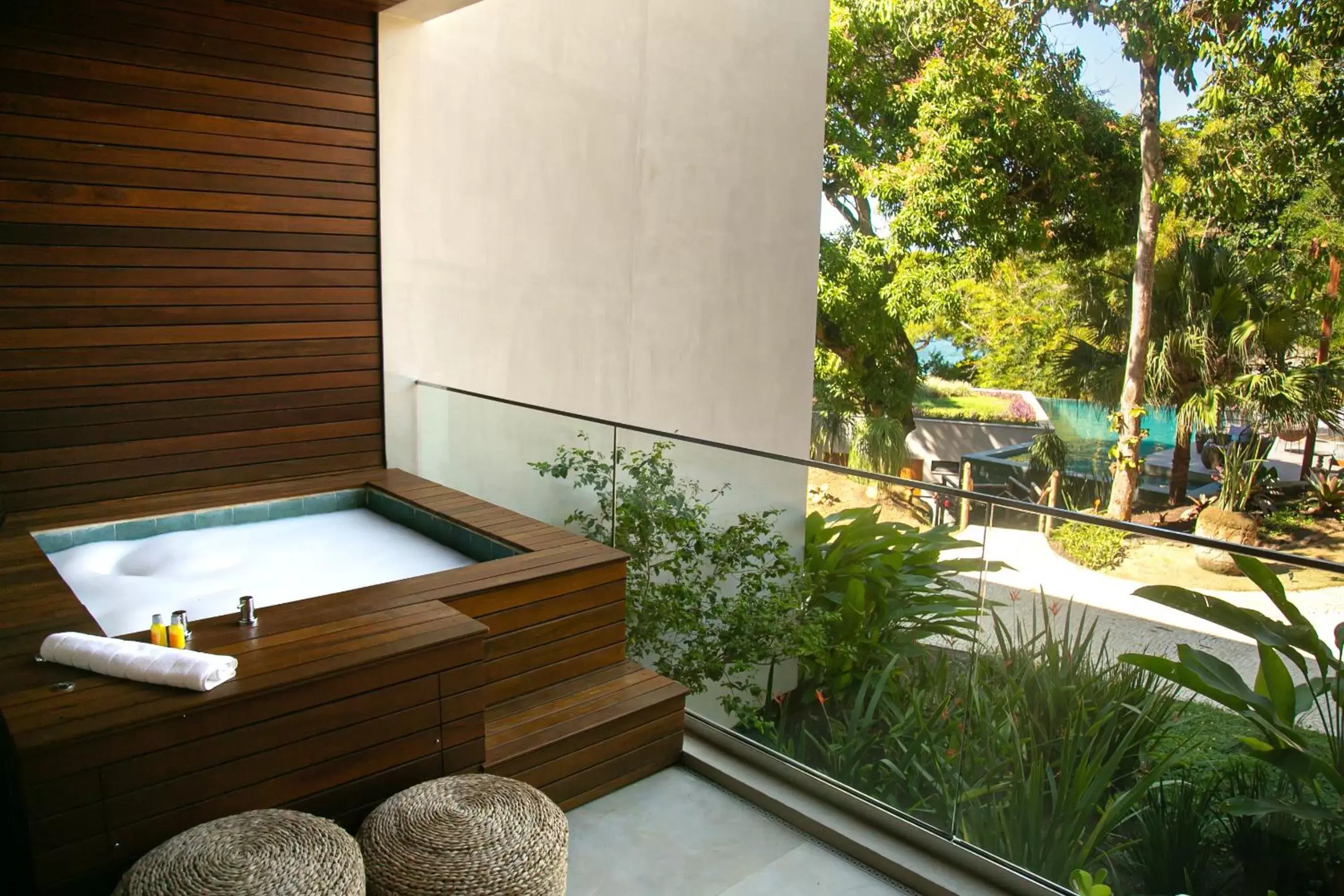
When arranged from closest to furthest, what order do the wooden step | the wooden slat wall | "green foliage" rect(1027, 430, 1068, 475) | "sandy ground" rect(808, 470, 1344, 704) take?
1. "sandy ground" rect(808, 470, 1344, 704)
2. the wooden step
3. the wooden slat wall
4. "green foliage" rect(1027, 430, 1068, 475)

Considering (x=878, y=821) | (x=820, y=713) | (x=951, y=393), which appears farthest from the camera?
(x=951, y=393)

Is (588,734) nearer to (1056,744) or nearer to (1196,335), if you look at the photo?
(1056,744)

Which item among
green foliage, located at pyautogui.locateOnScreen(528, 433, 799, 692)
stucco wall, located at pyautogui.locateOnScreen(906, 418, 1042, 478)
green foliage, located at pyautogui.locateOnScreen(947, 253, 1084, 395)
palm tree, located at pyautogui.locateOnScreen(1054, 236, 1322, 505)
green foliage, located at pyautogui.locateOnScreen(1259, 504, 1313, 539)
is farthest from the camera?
stucco wall, located at pyautogui.locateOnScreen(906, 418, 1042, 478)

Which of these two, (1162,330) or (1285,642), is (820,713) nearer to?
(1285,642)

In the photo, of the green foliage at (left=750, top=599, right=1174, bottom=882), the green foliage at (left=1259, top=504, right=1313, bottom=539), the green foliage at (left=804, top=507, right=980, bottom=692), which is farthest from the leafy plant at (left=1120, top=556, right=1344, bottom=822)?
the green foliage at (left=1259, top=504, right=1313, bottom=539)

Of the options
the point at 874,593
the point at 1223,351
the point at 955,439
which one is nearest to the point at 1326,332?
the point at 1223,351

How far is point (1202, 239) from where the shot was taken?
42.3ft

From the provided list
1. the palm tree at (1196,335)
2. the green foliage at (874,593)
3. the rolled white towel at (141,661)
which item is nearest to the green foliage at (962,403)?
the palm tree at (1196,335)

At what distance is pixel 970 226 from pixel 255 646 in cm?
1364

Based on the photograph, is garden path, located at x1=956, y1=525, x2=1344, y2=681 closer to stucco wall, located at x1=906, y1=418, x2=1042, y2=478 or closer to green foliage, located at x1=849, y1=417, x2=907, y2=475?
green foliage, located at x1=849, y1=417, x2=907, y2=475

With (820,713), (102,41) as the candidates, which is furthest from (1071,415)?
(102,41)

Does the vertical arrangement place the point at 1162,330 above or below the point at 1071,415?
above

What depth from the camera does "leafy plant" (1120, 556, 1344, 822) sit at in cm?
213

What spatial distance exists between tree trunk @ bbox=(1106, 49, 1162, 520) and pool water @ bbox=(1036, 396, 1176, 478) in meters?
0.23
